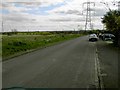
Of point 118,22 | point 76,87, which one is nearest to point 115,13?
point 118,22

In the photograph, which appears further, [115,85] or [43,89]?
[115,85]

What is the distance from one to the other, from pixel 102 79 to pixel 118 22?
27.5 meters

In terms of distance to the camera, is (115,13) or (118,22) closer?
(118,22)

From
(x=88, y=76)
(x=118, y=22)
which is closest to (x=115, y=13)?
(x=118, y=22)

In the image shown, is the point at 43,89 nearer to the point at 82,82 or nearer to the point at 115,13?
the point at 82,82

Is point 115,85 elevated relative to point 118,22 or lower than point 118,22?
lower

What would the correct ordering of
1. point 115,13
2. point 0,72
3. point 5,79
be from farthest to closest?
point 115,13
point 0,72
point 5,79

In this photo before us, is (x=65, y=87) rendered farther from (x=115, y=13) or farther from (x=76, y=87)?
(x=115, y=13)

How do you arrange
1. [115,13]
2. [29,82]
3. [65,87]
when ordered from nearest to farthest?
[65,87]
[29,82]
[115,13]

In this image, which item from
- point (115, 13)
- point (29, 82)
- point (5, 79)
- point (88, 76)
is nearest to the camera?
point (29, 82)

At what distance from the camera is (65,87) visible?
10344 millimetres

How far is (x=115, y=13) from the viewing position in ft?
158

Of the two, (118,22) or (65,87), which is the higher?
(118,22)

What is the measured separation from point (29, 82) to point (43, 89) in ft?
5.94
